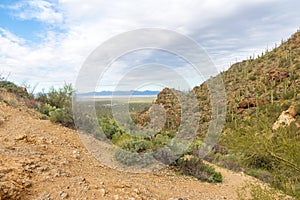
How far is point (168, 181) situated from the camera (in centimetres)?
557

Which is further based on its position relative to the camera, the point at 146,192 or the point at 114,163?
the point at 114,163

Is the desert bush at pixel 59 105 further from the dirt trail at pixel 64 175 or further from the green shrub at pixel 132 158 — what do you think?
the green shrub at pixel 132 158

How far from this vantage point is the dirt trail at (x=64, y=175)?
12.3 feet

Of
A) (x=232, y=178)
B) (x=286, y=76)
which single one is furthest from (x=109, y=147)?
(x=286, y=76)

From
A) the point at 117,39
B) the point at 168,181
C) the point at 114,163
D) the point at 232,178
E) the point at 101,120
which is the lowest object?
the point at 232,178

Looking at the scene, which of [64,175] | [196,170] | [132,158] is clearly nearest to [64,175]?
[64,175]

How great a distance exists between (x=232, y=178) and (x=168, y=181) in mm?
2410

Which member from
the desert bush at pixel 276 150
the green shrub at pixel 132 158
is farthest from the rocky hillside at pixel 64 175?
the desert bush at pixel 276 150

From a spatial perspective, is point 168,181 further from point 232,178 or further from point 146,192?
point 232,178

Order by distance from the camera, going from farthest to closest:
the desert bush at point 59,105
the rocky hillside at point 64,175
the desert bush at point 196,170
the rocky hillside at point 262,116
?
the desert bush at point 59,105
the desert bush at point 196,170
the rocky hillside at point 64,175
the rocky hillside at point 262,116

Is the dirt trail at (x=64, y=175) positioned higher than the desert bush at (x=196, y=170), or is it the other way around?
the dirt trail at (x=64, y=175)

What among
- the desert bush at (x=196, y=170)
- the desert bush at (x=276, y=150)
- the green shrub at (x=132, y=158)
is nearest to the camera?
the desert bush at (x=276, y=150)

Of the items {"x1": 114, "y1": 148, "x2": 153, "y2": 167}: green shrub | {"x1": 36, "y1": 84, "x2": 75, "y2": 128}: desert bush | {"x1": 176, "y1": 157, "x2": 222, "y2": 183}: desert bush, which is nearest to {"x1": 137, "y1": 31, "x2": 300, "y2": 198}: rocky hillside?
{"x1": 176, "y1": 157, "x2": 222, "y2": 183}: desert bush

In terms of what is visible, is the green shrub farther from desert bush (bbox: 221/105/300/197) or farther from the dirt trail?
desert bush (bbox: 221/105/300/197)
